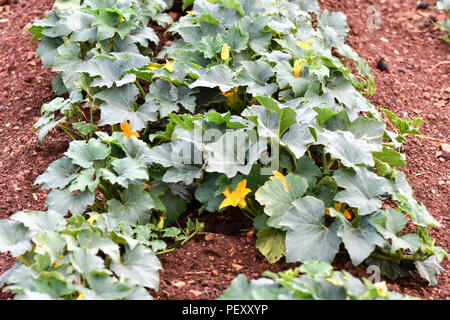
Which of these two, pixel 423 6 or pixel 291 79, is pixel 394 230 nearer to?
pixel 291 79

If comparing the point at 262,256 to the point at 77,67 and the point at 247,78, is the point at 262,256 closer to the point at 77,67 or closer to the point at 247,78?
the point at 247,78

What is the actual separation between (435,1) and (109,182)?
415 centimetres

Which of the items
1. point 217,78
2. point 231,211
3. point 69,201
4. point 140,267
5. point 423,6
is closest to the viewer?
point 140,267

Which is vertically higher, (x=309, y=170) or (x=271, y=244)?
(x=309, y=170)

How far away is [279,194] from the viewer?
115 inches

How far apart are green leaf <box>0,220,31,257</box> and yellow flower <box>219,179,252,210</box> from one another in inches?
37.0

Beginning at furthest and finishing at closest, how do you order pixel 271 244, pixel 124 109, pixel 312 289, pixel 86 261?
pixel 124 109, pixel 271 244, pixel 86 261, pixel 312 289

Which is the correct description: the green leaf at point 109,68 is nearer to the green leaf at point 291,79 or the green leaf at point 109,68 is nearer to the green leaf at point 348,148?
the green leaf at point 291,79

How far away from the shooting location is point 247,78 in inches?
137

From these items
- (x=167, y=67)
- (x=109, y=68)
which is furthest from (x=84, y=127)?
(x=167, y=67)

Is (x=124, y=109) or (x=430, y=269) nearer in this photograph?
(x=430, y=269)

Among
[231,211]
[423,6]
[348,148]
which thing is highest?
[348,148]

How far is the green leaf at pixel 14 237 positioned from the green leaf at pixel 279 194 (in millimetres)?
1075

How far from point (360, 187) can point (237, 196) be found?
601mm
